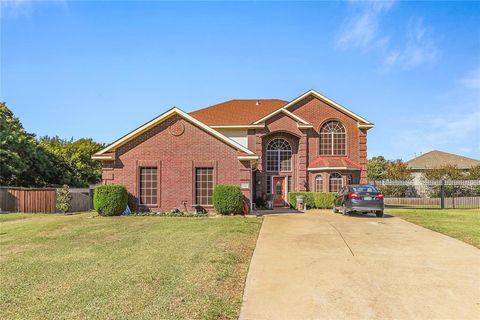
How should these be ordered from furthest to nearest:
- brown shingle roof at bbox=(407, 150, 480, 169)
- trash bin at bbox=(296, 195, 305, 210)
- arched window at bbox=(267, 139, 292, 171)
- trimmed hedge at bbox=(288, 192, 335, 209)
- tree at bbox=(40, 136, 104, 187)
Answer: brown shingle roof at bbox=(407, 150, 480, 169)
tree at bbox=(40, 136, 104, 187)
arched window at bbox=(267, 139, 292, 171)
trimmed hedge at bbox=(288, 192, 335, 209)
trash bin at bbox=(296, 195, 305, 210)

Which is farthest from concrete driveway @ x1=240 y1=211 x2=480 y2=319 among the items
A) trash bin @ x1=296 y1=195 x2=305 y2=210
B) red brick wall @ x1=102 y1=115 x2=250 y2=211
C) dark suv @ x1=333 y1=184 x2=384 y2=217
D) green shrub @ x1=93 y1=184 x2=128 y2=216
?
trash bin @ x1=296 y1=195 x2=305 y2=210

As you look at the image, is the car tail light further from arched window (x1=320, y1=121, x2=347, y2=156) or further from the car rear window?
arched window (x1=320, y1=121, x2=347, y2=156)

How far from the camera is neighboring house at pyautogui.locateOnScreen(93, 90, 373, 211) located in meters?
20.6

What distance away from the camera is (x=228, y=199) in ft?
62.4

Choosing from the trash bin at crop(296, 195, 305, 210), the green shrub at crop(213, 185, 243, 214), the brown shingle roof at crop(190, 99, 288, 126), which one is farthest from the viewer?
the brown shingle roof at crop(190, 99, 288, 126)

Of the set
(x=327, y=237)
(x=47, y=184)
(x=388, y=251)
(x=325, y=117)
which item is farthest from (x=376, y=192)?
(x=47, y=184)

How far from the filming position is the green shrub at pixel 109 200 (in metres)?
19.3

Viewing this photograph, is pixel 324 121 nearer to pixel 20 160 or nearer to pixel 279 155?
pixel 279 155

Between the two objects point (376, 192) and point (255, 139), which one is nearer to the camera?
point (376, 192)

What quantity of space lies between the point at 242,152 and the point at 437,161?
133 ft

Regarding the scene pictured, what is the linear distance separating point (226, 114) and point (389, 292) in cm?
2513

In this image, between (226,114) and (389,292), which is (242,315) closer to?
(389,292)

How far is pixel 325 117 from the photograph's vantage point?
2902 centimetres

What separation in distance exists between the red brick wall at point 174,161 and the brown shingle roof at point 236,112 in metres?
8.34
